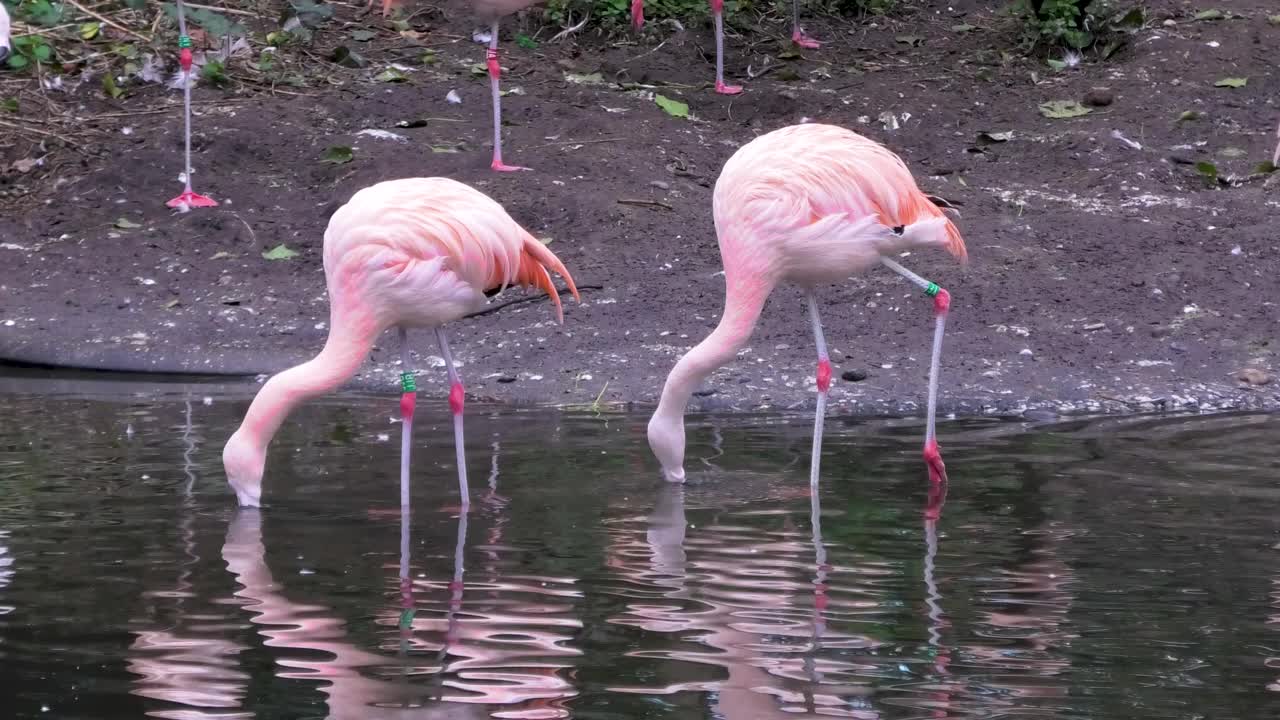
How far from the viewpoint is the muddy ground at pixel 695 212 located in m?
7.04

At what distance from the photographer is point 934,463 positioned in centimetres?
529

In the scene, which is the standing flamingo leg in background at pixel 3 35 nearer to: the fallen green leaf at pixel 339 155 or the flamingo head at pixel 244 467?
the fallen green leaf at pixel 339 155

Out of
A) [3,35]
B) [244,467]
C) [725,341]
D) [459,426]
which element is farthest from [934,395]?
[3,35]

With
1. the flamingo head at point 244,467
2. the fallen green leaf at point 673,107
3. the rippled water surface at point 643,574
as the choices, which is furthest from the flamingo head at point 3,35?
the flamingo head at point 244,467

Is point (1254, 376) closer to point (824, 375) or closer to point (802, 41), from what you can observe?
point (824, 375)

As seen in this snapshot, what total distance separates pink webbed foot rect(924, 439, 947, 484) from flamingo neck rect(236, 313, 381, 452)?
1.77 meters

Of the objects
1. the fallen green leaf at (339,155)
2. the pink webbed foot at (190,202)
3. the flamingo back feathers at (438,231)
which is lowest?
the flamingo back feathers at (438,231)

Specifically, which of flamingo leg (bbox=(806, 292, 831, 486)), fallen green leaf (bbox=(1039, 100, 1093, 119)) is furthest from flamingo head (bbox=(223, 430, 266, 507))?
fallen green leaf (bbox=(1039, 100, 1093, 119))

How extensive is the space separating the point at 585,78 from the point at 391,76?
4.10ft

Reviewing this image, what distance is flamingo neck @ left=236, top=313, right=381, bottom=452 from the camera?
16.4 ft

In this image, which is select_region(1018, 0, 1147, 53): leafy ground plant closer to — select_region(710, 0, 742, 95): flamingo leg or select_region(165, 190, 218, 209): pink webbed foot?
select_region(710, 0, 742, 95): flamingo leg

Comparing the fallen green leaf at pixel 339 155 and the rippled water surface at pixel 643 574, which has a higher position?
the fallen green leaf at pixel 339 155

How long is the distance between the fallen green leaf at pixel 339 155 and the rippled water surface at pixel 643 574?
322 centimetres

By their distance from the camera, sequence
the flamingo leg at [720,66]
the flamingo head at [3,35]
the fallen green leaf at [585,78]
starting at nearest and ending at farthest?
the flamingo head at [3,35], the flamingo leg at [720,66], the fallen green leaf at [585,78]
